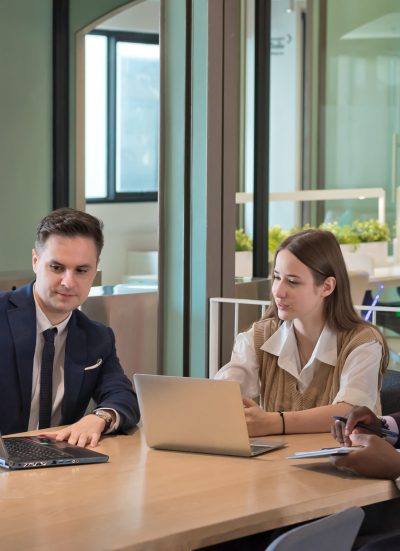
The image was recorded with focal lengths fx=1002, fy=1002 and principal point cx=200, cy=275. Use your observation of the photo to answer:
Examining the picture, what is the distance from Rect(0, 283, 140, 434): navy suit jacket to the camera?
277cm

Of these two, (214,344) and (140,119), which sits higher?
(140,119)

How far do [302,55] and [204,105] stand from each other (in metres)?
0.50

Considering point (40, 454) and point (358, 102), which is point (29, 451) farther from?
point (358, 102)

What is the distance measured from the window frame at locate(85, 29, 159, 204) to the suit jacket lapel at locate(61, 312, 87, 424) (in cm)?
573

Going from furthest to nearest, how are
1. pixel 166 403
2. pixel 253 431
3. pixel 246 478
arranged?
pixel 253 431
pixel 166 403
pixel 246 478

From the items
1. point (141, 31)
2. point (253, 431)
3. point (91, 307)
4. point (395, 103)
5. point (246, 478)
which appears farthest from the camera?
point (141, 31)

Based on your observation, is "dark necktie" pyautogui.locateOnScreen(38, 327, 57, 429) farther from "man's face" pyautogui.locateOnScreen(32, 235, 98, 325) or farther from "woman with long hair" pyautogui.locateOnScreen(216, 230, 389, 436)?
"woman with long hair" pyautogui.locateOnScreen(216, 230, 389, 436)

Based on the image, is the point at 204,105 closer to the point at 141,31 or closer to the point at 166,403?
the point at 166,403

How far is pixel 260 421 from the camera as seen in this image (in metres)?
2.62

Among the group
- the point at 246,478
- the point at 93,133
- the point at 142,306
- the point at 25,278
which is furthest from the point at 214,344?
the point at 93,133

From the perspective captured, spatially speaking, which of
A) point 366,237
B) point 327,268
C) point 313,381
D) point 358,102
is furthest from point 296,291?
point 358,102

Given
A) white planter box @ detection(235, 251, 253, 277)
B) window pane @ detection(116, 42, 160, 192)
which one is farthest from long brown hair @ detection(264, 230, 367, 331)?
window pane @ detection(116, 42, 160, 192)

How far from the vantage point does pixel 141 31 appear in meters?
8.44

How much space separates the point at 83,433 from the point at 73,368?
334 mm
